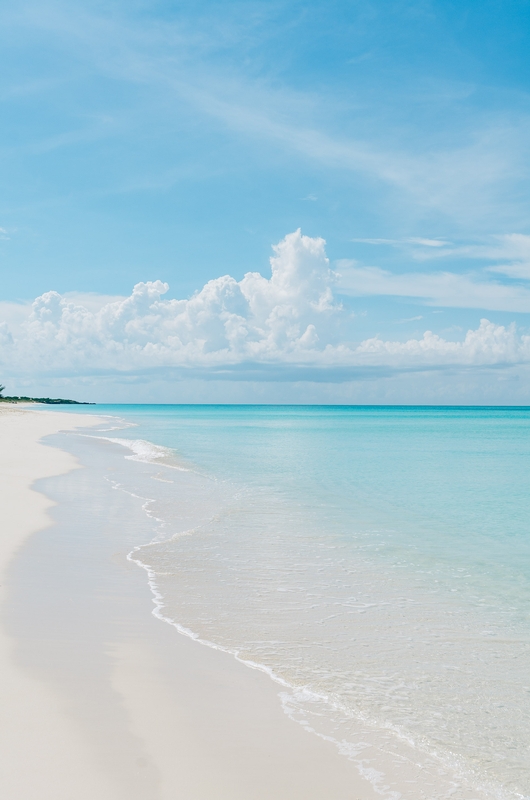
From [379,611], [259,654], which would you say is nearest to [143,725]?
[259,654]

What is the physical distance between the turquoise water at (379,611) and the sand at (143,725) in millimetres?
362

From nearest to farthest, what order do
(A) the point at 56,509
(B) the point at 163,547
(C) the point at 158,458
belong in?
(B) the point at 163,547
(A) the point at 56,509
(C) the point at 158,458

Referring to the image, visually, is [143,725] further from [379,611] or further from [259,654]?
[379,611]

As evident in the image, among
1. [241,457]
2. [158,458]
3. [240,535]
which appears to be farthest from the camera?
[241,457]

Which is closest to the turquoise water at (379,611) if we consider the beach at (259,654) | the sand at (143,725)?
the beach at (259,654)

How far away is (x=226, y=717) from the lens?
5105mm

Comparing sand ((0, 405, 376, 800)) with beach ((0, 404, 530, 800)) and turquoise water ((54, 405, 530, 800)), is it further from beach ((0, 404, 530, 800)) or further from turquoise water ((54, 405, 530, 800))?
turquoise water ((54, 405, 530, 800))

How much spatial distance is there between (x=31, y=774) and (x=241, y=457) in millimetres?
28093

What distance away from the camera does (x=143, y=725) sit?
482 cm

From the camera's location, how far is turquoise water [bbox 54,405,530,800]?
4.91 meters

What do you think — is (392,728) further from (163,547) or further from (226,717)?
(163,547)

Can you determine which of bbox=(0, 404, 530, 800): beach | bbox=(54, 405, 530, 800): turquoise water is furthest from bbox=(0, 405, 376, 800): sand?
bbox=(54, 405, 530, 800): turquoise water

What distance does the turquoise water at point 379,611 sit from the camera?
16.1ft

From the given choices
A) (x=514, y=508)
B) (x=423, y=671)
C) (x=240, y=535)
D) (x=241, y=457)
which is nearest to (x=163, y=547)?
(x=240, y=535)
